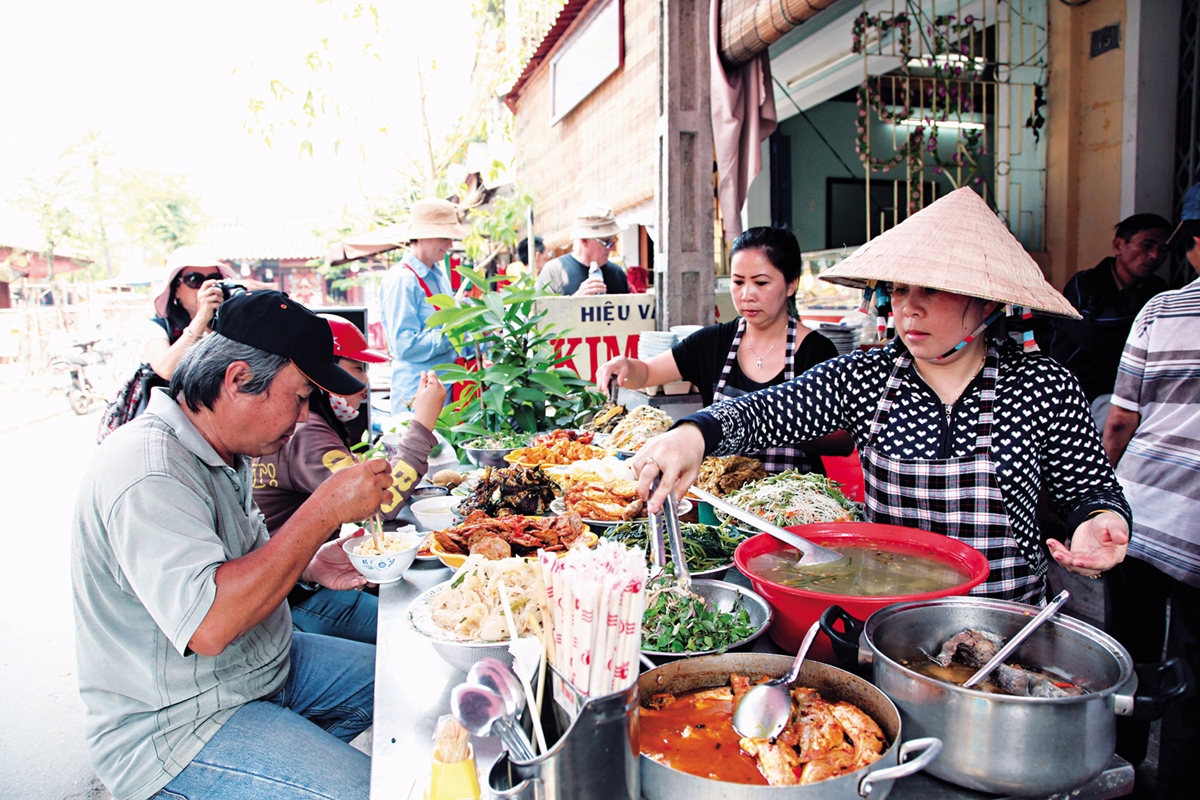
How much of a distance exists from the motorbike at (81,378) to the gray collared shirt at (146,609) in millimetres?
14520

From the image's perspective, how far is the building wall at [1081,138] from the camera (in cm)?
557

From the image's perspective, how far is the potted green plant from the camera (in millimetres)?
3648

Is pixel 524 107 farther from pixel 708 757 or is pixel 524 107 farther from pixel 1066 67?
pixel 708 757

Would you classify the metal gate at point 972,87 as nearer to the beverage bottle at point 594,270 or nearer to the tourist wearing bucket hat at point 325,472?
the beverage bottle at point 594,270

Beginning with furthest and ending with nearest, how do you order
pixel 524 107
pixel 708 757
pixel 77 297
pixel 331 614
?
pixel 77 297, pixel 524 107, pixel 331 614, pixel 708 757

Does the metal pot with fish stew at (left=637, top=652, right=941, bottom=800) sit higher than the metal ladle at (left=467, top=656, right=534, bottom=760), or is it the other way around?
→ the metal ladle at (left=467, top=656, right=534, bottom=760)

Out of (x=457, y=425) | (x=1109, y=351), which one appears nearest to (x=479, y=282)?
(x=457, y=425)

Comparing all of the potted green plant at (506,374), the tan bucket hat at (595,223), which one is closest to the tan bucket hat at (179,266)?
the potted green plant at (506,374)

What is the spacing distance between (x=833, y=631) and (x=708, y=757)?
0.32m

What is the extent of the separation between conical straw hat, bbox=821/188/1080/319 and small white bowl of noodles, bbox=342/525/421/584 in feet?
4.68

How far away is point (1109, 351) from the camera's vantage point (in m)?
4.18

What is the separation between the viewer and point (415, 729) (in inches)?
54.3

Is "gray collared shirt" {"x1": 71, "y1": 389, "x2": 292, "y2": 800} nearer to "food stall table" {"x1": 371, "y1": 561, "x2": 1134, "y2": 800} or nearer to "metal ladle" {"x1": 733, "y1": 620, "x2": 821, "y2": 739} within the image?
"food stall table" {"x1": 371, "y1": 561, "x2": 1134, "y2": 800}

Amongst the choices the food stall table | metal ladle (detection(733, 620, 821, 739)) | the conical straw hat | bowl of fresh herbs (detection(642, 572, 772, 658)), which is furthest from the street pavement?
the conical straw hat
